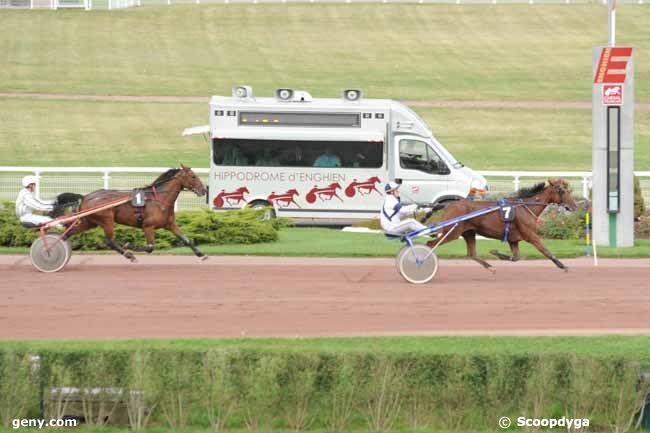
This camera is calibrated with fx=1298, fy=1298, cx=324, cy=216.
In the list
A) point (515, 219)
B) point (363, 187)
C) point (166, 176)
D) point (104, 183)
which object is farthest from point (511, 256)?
point (104, 183)

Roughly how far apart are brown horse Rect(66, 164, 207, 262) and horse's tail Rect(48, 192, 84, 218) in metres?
0.13

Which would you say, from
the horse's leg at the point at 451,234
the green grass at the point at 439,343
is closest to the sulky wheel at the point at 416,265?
the horse's leg at the point at 451,234

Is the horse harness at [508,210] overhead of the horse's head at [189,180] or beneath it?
beneath

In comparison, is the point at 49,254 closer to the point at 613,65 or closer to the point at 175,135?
the point at 613,65

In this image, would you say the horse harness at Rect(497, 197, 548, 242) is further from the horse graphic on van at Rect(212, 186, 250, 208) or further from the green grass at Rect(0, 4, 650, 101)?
the green grass at Rect(0, 4, 650, 101)

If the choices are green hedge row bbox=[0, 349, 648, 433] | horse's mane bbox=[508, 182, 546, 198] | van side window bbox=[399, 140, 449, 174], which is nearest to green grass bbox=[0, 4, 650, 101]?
van side window bbox=[399, 140, 449, 174]

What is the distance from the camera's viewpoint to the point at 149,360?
10789 millimetres

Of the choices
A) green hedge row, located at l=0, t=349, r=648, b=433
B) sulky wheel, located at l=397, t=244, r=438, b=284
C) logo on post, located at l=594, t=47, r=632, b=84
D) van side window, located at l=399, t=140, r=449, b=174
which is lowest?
green hedge row, located at l=0, t=349, r=648, b=433

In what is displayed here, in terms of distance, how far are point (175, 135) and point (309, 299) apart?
2571 centimetres

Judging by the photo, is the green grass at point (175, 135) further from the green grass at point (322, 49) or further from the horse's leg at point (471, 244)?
the horse's leg at point (471, 244)

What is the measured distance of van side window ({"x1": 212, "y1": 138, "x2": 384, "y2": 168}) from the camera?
25.7m

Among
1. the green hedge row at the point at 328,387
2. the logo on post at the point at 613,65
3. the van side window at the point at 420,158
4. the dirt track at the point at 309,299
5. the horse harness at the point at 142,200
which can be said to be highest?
the logo on post at the point at 613,65

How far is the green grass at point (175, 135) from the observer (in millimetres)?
37938

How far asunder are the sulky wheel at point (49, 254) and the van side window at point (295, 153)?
7237 millimetres
